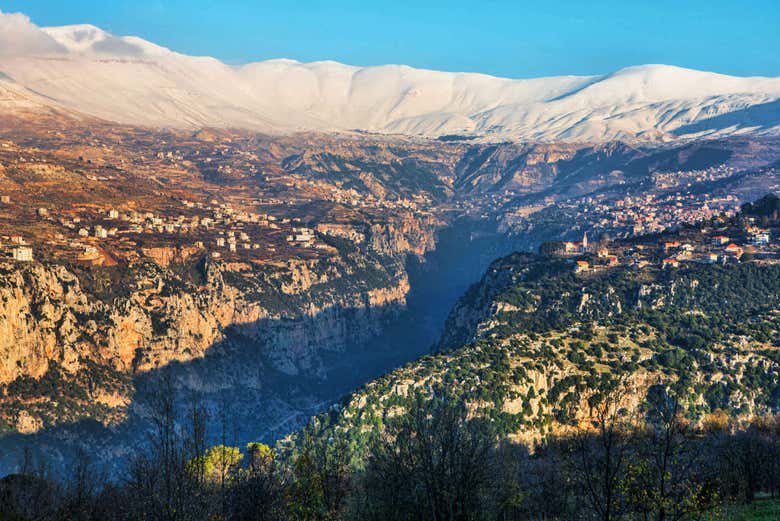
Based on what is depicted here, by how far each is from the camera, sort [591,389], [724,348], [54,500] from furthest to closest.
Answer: [724,348]
[591,389]
[54,500]

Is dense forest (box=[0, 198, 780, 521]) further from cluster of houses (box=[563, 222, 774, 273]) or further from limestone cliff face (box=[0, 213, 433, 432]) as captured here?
limestone cliff face (box=[0, 213, 433, 432])

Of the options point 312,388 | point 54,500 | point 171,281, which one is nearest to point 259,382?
point 312,388

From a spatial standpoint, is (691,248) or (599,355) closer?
(599,355)

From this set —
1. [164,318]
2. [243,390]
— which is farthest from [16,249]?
[243,390]

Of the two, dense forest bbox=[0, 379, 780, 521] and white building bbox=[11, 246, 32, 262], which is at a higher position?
white building bbox=[11, 246, 32, 262]

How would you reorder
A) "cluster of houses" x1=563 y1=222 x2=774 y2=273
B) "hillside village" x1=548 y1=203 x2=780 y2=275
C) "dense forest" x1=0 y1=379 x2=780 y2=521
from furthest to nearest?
"cluster of houses" x1=563 y1=222 x2=774 y2=273, "hillside village" x1=548 y1=203 x2=780 y2=275, "dense forest" x1=0 y1=379 x2=780 y2=521

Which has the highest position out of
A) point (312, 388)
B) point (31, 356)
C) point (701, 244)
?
point (701, 244)

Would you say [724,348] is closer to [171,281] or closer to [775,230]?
[775,230]

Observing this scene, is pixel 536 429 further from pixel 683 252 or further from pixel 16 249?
pixel 16 249

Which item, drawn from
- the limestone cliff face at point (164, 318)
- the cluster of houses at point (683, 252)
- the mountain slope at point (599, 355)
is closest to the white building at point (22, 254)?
the limestone cliff face at point (164, 318)

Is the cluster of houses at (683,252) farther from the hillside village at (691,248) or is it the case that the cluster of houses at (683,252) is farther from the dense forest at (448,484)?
the dense forest at (448,484)

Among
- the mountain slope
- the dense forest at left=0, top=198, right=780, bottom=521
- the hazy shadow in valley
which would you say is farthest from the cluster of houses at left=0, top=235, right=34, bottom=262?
the mountain slope
